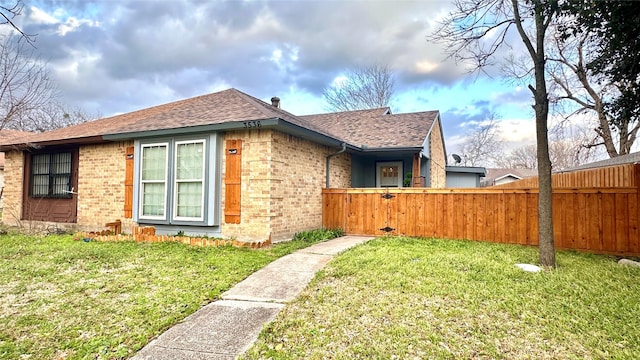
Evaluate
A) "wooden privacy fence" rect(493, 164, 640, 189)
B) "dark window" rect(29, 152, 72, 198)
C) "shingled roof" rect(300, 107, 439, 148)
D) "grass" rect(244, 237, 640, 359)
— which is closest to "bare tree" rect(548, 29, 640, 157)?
"wooden privacy fence" rect(493, 164, 640, 189)

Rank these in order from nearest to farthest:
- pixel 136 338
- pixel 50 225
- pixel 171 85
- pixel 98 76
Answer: pixel 136 338
pixel 50 225
pixel 98 76
pixel 171 85

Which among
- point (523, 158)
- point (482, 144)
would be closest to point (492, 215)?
point (482, 144)

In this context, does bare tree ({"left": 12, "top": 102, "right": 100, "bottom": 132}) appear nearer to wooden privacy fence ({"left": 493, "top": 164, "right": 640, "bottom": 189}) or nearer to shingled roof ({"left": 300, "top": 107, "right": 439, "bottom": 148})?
shingled roof ({"left": 300, "top": 107, "right": 439, "bottom": 148})

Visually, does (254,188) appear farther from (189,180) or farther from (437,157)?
(437,157)

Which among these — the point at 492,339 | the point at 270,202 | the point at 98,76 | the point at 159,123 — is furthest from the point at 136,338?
the point at 98,76

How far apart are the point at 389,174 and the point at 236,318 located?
1020cm

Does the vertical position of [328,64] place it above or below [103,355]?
above

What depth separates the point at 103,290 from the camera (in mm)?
4484

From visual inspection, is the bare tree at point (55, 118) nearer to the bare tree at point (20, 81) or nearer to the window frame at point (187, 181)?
the bare tree at point (20, 81)

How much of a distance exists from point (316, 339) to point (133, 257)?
4508 millimetres

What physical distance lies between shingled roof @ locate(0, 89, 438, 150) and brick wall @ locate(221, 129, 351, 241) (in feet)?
1.62

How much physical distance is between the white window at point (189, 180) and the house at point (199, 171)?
2 centimetres

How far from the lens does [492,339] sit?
3.04m

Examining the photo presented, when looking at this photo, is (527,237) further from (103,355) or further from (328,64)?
(328,64)
